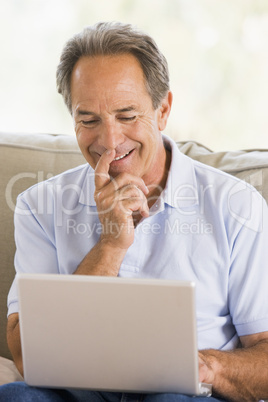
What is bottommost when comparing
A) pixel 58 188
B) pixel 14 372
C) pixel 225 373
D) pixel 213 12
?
pixel 14 372

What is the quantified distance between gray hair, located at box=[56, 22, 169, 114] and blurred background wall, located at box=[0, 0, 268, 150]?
1.06m

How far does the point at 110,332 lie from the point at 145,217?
548 mm

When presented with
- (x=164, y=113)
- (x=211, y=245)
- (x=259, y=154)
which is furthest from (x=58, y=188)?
(x=259, y=154)

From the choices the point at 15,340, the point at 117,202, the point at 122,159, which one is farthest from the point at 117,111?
the point at 15,340

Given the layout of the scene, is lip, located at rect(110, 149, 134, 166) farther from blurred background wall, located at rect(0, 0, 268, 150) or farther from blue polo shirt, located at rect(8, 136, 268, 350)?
blurred background wall, located at rect(0, 0, 268, 150)

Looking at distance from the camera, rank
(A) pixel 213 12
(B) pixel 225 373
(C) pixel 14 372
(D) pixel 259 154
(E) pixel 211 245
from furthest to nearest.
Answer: (A) pixel 213 12 < (D) pixel 259 154 < (C) pixel 14 372 < (E) pixel 211 245 < (B) pixel 225 373

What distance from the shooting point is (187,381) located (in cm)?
116

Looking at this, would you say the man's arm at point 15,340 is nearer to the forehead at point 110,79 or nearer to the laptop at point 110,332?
the laptop at point 110,332

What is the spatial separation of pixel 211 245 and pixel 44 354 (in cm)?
57

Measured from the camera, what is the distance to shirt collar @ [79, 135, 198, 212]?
5.36 ft

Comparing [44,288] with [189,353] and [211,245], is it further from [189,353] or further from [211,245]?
[211,245]

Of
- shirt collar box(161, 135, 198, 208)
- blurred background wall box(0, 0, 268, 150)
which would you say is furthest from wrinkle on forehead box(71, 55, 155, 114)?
blurred background wall box(0, 0, 268, 150)

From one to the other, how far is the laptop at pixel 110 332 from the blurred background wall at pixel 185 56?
1688 millimetres

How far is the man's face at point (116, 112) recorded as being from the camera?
1.55 metres
